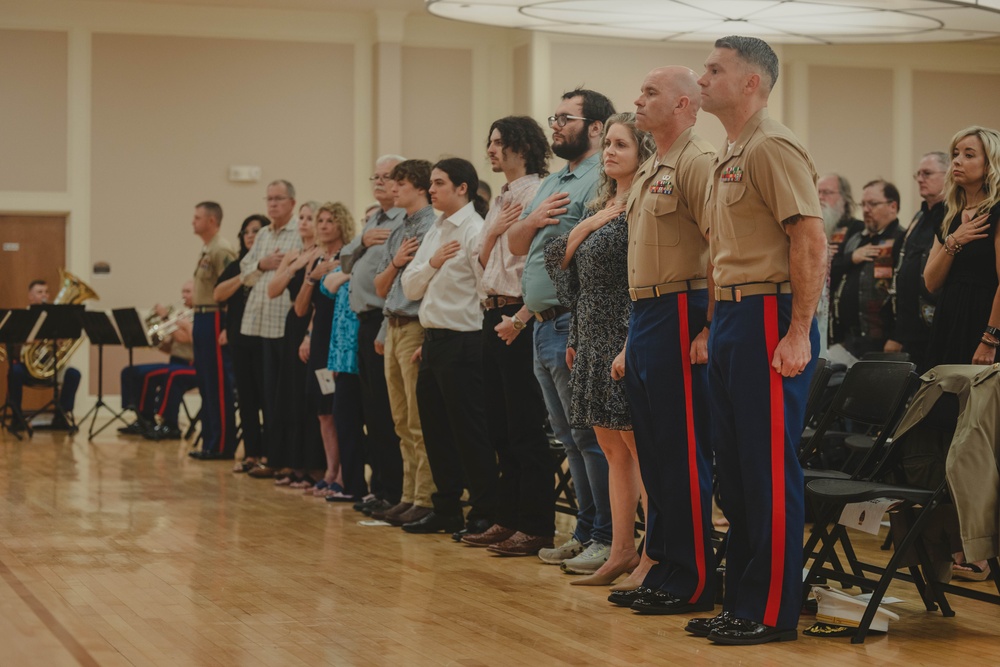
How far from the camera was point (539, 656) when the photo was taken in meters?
3.34

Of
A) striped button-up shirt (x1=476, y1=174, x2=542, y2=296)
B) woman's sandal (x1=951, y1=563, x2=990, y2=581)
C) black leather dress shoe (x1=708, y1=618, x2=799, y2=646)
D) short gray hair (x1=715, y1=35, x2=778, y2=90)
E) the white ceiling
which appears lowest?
woman's sandal (x1=951, y1=563, x2=990, y2=581)

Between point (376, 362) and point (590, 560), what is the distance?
1894 millimetres

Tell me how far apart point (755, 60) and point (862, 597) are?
1.63 metres

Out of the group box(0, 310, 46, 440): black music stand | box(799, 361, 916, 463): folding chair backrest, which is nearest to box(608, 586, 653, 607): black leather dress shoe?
box(799, 361, 916, 463): folding chair backrest

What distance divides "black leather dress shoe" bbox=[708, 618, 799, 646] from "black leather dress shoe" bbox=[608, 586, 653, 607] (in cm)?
48

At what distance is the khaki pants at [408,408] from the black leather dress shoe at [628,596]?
183 centimetres

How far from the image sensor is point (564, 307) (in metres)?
4.63

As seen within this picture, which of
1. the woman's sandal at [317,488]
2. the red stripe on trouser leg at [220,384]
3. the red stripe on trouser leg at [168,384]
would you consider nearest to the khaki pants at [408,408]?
the woman's sandal at [317,488]

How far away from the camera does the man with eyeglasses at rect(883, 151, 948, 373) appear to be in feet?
18.6

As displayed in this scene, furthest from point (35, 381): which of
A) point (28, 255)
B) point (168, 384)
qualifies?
point (28, 255)

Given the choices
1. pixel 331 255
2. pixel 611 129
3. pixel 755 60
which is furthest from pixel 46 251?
pixel 755 60

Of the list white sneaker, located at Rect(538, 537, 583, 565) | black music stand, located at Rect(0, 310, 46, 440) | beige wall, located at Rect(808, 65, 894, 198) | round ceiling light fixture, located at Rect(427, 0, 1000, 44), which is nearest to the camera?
white sneaker, located at Rect(538, 537, 583, 565)

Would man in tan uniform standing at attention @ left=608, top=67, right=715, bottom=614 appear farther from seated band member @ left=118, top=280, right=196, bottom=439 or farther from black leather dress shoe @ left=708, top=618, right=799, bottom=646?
seated band member @ left=118, top=280, right=196, bottom=439

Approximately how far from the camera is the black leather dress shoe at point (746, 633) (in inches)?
135
